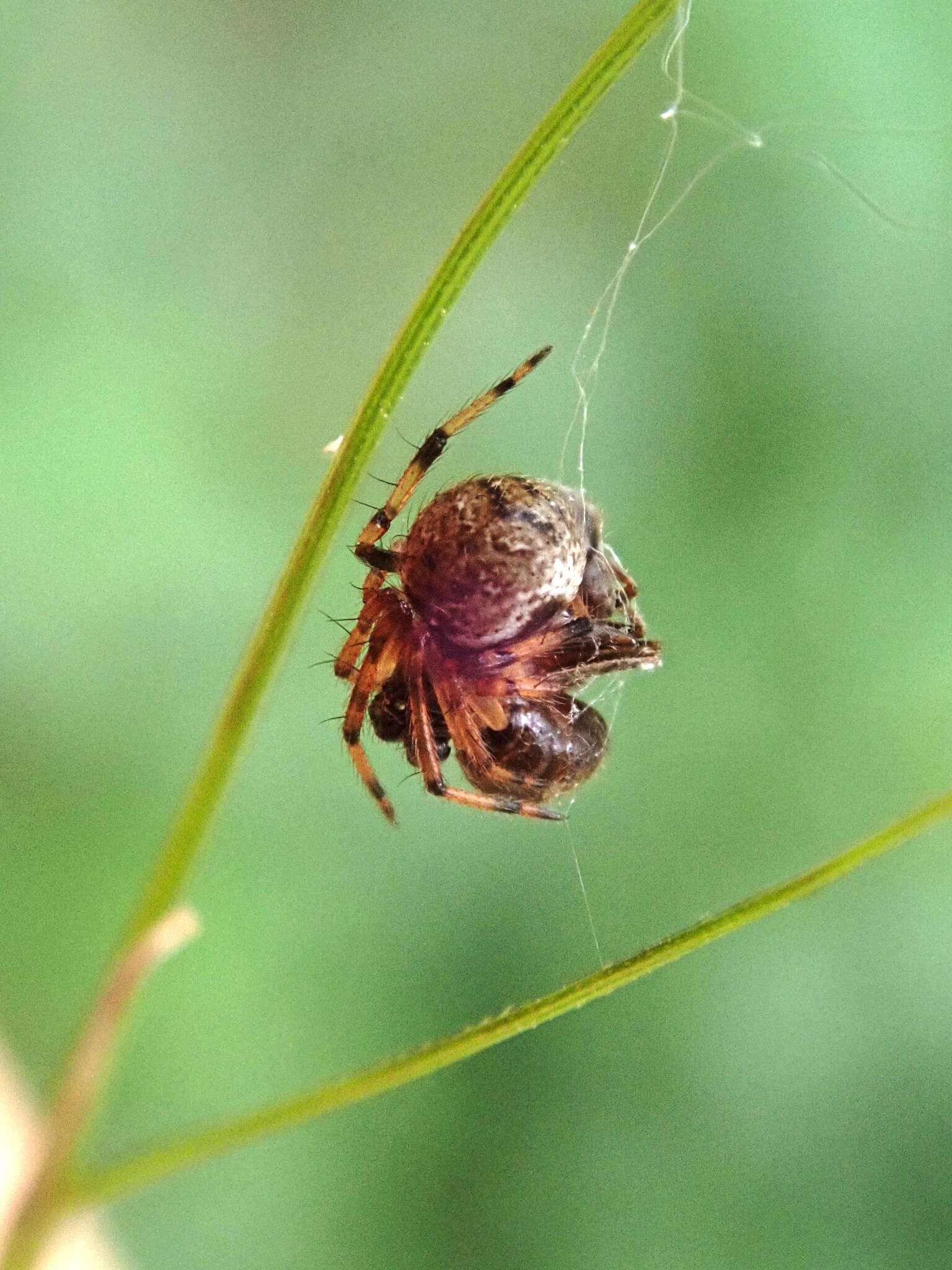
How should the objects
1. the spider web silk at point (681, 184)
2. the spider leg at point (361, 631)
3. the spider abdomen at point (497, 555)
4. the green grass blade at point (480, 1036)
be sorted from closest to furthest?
the green grass blade at point (480, 1036) → the spider abdomen at point (497, 555) → the spider leg at point (361, 631) → the spider web silk at point (681, 184)

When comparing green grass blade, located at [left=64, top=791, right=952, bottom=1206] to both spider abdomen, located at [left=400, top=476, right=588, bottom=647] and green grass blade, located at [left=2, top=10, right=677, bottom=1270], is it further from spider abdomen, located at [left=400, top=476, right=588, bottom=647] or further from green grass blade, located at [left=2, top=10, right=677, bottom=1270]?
spider abdomen, located at [left=400, top=476, right=588, bottom=647]

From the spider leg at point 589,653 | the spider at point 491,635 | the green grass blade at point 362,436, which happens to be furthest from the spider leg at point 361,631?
the green grass blade at point 362,436

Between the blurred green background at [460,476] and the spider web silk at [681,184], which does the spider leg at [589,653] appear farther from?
the blurred green background at [460,476]

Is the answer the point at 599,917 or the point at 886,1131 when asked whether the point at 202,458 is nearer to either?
the point at 599,917

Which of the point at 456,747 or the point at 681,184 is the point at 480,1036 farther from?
the point at 681,184

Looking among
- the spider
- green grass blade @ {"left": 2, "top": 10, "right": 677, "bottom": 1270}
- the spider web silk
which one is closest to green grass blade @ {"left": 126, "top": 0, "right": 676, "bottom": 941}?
green grass blade @ {"left": 2, "top": 10, "right": 677, "bottom": 1270}
